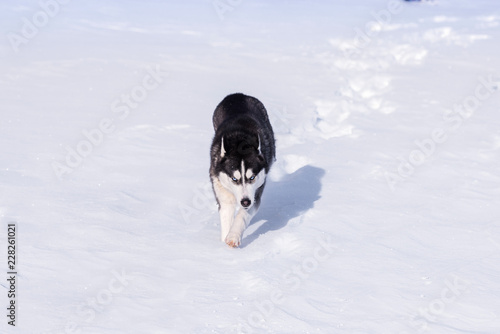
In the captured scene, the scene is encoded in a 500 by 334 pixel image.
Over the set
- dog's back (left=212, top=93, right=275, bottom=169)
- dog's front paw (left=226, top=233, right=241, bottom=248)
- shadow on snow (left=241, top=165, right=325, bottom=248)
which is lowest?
shadow on snow (left=241, top=165, right=325, bottom=248)

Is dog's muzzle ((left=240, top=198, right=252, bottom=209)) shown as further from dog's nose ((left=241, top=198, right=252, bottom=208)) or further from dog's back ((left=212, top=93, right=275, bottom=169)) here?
dog's back ((left=212, top=93, right=275, bottom=169))

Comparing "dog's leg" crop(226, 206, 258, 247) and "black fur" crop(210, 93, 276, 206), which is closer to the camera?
"dog's leg" crop(226, 206, 258, 247)

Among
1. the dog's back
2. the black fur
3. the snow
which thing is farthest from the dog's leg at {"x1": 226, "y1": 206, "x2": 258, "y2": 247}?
the dog's back

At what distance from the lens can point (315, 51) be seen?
19.2 m

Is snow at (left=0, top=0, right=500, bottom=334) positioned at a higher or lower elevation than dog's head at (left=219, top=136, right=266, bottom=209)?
lower

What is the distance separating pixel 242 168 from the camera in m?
6.18

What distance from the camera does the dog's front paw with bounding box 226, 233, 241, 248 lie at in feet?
20.0

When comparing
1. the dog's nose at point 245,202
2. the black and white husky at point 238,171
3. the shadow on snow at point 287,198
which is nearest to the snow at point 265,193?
the shadow on snow at point 287,198

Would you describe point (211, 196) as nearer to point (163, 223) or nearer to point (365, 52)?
point (163, 223)

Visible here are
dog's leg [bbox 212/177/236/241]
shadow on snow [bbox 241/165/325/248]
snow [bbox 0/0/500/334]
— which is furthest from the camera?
shadow on snow [bbox 241/165/325/248]

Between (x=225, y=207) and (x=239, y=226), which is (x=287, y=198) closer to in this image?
(x=225, y=207)

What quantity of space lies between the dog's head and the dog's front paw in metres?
0.34

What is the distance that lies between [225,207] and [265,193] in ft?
5.63

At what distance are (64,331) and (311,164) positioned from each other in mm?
5615
